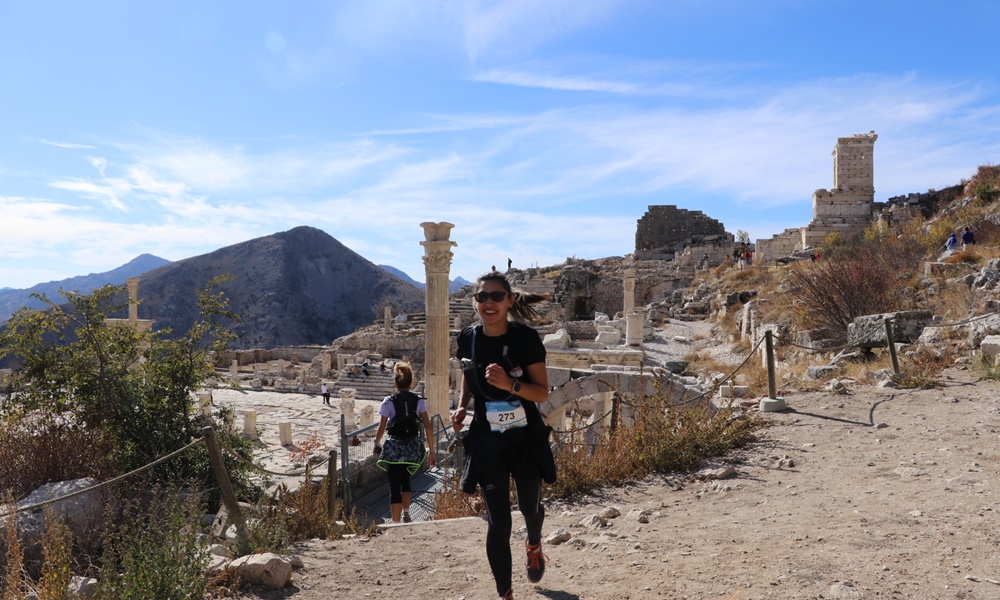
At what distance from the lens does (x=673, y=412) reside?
647 centimetres

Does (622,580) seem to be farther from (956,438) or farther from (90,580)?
(956,438)

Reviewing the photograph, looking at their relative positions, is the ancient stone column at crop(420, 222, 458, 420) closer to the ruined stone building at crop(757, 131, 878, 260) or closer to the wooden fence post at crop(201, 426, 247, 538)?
the wooden fence post at crop(201, 426, 247, 538)

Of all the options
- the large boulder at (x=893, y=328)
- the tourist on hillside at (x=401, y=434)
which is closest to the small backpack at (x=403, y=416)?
the tourist on hillside at (x=401, y=434)

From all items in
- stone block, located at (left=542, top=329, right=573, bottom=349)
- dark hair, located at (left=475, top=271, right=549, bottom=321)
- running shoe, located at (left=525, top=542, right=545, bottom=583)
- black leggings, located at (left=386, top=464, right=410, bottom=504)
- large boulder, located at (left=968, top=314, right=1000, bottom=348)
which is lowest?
black leggings, located at (left=386, top=464, right=410, bottom=504)

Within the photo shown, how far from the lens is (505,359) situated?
3195 mm

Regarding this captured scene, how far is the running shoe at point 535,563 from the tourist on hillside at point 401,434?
8.61ft

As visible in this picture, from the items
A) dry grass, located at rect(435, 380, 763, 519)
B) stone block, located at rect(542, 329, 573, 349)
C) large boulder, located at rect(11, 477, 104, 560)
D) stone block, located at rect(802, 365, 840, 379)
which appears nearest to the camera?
large boulder, located at rect(11, 477, 104, 560)

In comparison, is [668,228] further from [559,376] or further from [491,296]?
[491,296]

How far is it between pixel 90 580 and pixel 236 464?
3641mm

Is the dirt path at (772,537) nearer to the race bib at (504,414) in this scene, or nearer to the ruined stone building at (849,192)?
the race bib at (504,414)

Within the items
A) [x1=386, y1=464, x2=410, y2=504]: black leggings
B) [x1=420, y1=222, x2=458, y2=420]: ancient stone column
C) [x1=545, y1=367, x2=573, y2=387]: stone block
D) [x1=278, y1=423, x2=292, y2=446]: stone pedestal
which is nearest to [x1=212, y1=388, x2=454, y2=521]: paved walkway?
[x1=278, y1=423, x2=292, y2=446]: stone pedestal

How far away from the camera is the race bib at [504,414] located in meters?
3.16

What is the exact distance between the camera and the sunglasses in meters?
3.22

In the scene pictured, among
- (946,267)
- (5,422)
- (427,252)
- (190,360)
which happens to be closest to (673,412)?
(190,360)
